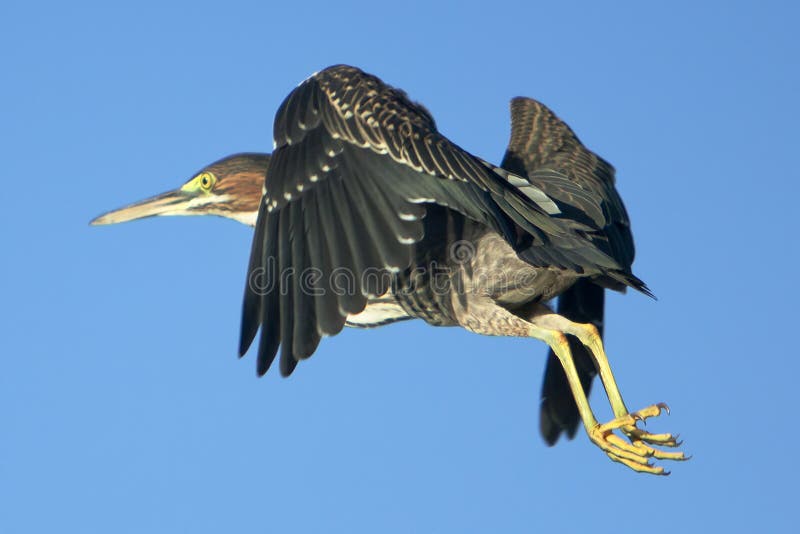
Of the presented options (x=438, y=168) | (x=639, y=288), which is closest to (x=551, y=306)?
(x=639, y=288)

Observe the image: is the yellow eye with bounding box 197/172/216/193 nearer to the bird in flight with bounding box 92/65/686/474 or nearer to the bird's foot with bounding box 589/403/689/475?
the bird in flight with bounding box 92/65/686/474

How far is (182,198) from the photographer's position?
30.0 ft

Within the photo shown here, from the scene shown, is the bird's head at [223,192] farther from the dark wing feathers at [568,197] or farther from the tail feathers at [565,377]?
the tail feathers at [565,377]

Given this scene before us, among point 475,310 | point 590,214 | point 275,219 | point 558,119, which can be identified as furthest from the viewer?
point 558,119

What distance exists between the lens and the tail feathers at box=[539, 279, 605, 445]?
32.3 feet

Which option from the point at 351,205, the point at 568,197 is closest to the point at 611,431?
the point at 568,197

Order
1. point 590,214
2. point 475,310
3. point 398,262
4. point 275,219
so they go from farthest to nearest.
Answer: point 590,214
point 475,310
point 275,219
point 398,262

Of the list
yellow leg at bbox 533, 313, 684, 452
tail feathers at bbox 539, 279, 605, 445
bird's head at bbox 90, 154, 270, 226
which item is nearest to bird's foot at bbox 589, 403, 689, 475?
yellow leg at bbox 533, 313, 684, 452

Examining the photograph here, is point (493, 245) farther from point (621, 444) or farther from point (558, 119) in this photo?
point (558, 119)

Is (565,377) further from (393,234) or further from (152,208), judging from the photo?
(152,208)

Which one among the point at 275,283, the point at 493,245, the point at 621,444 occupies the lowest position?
the point at 621,444

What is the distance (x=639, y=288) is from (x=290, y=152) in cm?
228

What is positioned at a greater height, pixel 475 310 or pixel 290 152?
pixel 290 152

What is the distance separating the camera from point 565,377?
9898 millimetres
